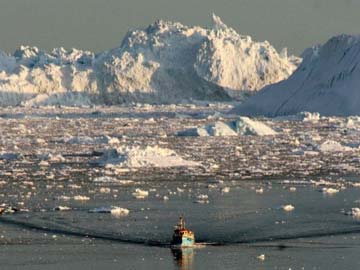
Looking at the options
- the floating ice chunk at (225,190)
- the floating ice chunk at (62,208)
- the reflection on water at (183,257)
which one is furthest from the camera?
the floating ice chunk at (225,190)

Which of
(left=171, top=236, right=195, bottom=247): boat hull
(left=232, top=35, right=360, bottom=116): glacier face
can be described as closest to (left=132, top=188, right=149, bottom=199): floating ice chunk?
(left=171, top=236, right=195, bottom=247): boat hull

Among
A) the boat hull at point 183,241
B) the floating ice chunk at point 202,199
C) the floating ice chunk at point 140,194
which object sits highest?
the floating ice chunk at point 140,194

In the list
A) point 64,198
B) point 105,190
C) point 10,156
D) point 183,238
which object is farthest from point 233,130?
point 183,238

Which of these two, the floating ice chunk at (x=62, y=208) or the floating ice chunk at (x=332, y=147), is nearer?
the floating ice chunk at (x=62, y=208)

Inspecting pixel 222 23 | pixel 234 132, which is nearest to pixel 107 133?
pixel 234 132

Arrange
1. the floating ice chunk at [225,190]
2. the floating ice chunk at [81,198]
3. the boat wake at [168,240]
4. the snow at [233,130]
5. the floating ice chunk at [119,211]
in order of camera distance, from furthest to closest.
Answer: the snow at [233,130] < the floating ice chunk at [225,190] < the floating ice chunk at [81,198] < the floating ice chunk at [119,211] < the boat wake at [168,240]

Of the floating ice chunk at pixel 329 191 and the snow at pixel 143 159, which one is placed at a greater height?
the snow at pixel 143 159

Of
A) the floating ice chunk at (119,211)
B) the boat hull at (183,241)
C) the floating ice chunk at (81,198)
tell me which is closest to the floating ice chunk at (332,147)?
the floating ice chunk at (81,198)

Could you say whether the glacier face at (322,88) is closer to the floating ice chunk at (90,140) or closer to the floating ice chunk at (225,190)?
the floating ice chunk at (90,140)
